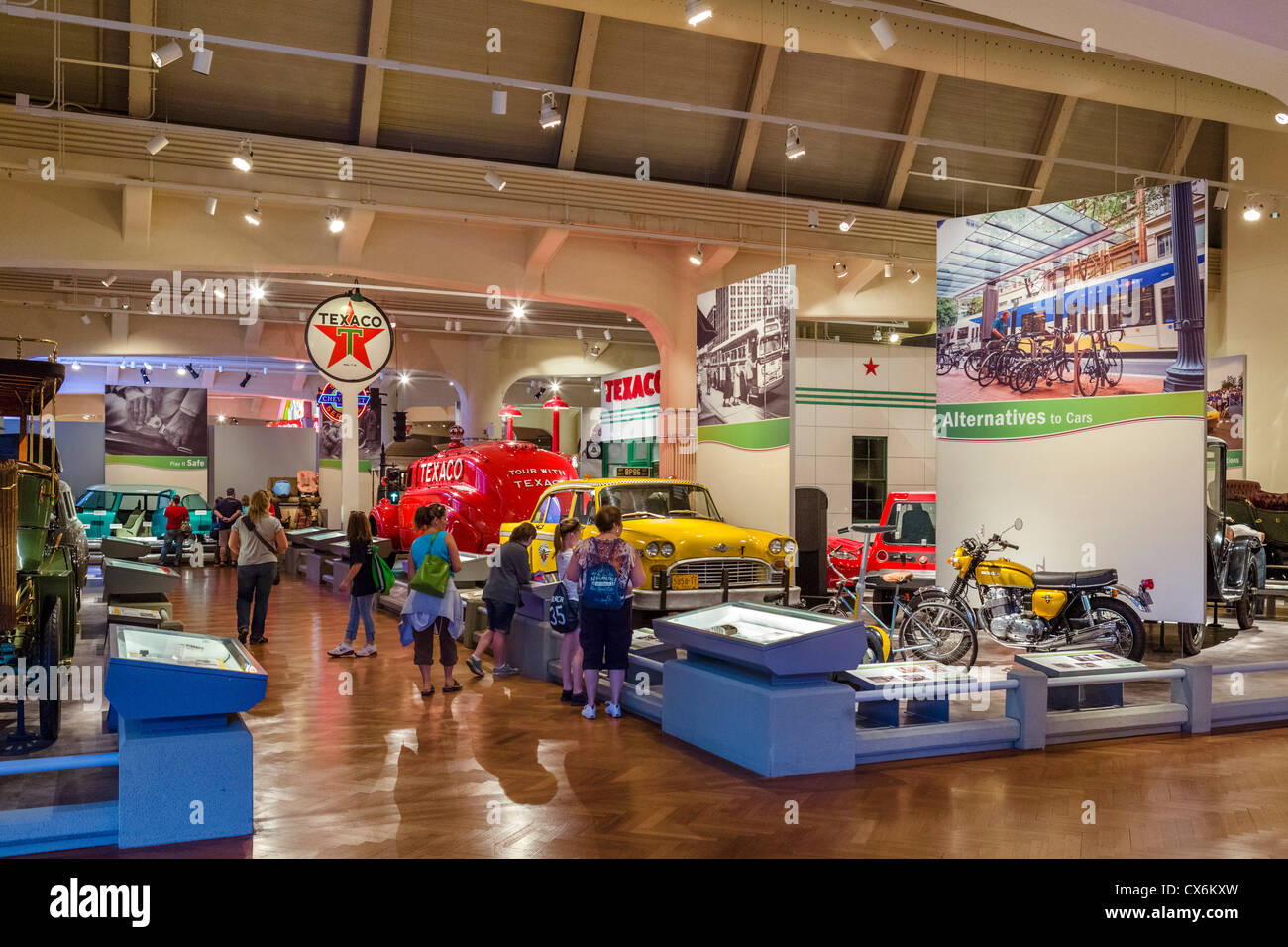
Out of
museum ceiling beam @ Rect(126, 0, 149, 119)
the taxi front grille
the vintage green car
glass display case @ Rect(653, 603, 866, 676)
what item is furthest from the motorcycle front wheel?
museum ceiling beam @ Rect(126, 0, 149, 119)

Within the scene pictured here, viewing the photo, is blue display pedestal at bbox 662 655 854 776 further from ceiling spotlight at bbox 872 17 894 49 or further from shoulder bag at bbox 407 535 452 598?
ceiling spotlight at bbox 872 17 894 49

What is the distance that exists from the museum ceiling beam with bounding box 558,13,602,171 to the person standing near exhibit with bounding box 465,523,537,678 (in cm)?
531

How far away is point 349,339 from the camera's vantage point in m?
10.0

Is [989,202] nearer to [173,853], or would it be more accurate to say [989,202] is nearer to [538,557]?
[538,557]

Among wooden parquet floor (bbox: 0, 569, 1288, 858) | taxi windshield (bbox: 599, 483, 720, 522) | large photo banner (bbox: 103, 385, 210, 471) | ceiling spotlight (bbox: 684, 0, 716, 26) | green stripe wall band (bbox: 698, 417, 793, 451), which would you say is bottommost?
wooden parquet floor (bbox: 0, 569, 1288, 858)

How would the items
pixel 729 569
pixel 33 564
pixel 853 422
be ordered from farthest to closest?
pixel 853 422
pixel 729 569
pixel 33 564

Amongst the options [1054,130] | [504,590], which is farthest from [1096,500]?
[1054,130]

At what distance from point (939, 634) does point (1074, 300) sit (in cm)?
312

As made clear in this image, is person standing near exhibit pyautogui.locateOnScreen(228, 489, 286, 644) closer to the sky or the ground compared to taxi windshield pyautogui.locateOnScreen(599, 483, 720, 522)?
closer to the ground

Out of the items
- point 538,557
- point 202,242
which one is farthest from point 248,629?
point 202,242

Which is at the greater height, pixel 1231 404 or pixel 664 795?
pixel 1231 404

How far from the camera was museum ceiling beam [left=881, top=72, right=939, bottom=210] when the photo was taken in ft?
38.4

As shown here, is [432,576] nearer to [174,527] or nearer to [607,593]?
[607,593]

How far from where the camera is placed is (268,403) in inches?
1145
